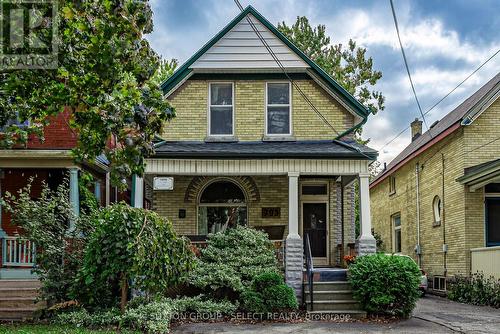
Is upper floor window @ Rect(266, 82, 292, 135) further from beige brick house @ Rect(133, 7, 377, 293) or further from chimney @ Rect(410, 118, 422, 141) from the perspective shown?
chimney @ Rect(410, 118, 422, 141)

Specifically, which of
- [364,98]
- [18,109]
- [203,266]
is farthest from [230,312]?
[364,98]

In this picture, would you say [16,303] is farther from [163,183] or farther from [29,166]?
[163,183]

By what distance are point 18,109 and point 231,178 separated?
8.06 meters

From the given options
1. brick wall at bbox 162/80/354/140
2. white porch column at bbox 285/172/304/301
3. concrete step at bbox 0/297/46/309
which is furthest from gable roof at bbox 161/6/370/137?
concrete step at bbox 0/297/46/309

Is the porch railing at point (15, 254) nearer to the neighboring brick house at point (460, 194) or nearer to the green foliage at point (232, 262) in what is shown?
the green foliage at point (232, 262)

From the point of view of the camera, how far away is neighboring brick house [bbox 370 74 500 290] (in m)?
16.9

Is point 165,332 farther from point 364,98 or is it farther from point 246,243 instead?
point 364,98

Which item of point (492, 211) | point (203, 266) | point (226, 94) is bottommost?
point (203, 266)

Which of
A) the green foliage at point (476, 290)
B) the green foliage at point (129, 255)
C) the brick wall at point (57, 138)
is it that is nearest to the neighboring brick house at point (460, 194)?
the green foliage at point (476, 290)

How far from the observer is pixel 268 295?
11766 millimetres

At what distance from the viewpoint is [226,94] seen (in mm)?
15781

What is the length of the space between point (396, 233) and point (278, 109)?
13128 millimetres

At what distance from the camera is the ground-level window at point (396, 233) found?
2589 centimetres

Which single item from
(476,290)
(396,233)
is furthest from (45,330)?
(396,233)
